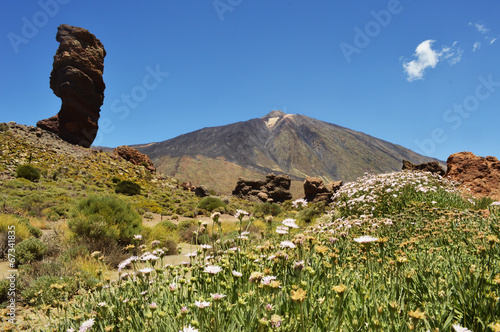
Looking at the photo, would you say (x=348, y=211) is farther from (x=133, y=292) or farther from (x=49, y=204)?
(x=49, y=204)

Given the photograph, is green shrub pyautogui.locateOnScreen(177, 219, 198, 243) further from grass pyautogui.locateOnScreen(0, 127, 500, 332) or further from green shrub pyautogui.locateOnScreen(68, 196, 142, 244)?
green shrub pyautogui.locateOnScreen(68, 196, 142, 244)

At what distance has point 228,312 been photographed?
202cm

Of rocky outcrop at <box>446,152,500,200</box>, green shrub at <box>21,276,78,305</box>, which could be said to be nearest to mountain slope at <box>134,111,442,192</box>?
rocky outcrop at <box>446,152,500,200</box>

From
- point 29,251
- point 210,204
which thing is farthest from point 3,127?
point 29,251

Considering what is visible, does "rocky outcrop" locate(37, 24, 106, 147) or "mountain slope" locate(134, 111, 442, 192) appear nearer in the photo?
"rocky outcrop" locate(37, 24, 106, 147)

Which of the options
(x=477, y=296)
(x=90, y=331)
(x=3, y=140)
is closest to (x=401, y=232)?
(x=477, y=296)

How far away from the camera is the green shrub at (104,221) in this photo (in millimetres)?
7480

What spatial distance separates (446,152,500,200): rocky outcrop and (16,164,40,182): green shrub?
31.5 m

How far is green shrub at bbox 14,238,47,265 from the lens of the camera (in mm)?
6051

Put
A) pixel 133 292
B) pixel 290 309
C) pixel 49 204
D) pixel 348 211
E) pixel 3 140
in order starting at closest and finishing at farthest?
pixel 290 309 → pixel 133 292 → pixel 348 211 → pixel 49 204 → pixel 3 140

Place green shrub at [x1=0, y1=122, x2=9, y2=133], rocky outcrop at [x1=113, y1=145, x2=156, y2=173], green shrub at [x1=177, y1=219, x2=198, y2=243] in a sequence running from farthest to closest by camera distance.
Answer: rocky outcrop at [x1=113, y1=145, x2=156, y2=173], green shrub at [x1=0, y1=122, x2=9, y2=133], green shrub at [x1=177, y1=219, x2=198, y2=243]

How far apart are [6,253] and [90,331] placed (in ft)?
22.8

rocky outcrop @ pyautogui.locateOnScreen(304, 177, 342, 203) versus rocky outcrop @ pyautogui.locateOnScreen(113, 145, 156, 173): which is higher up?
rocky outcrop @ pyautogui.locateOnScreen(113, 145, 156, 173)

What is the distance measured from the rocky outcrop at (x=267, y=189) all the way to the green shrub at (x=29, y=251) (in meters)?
30.5
